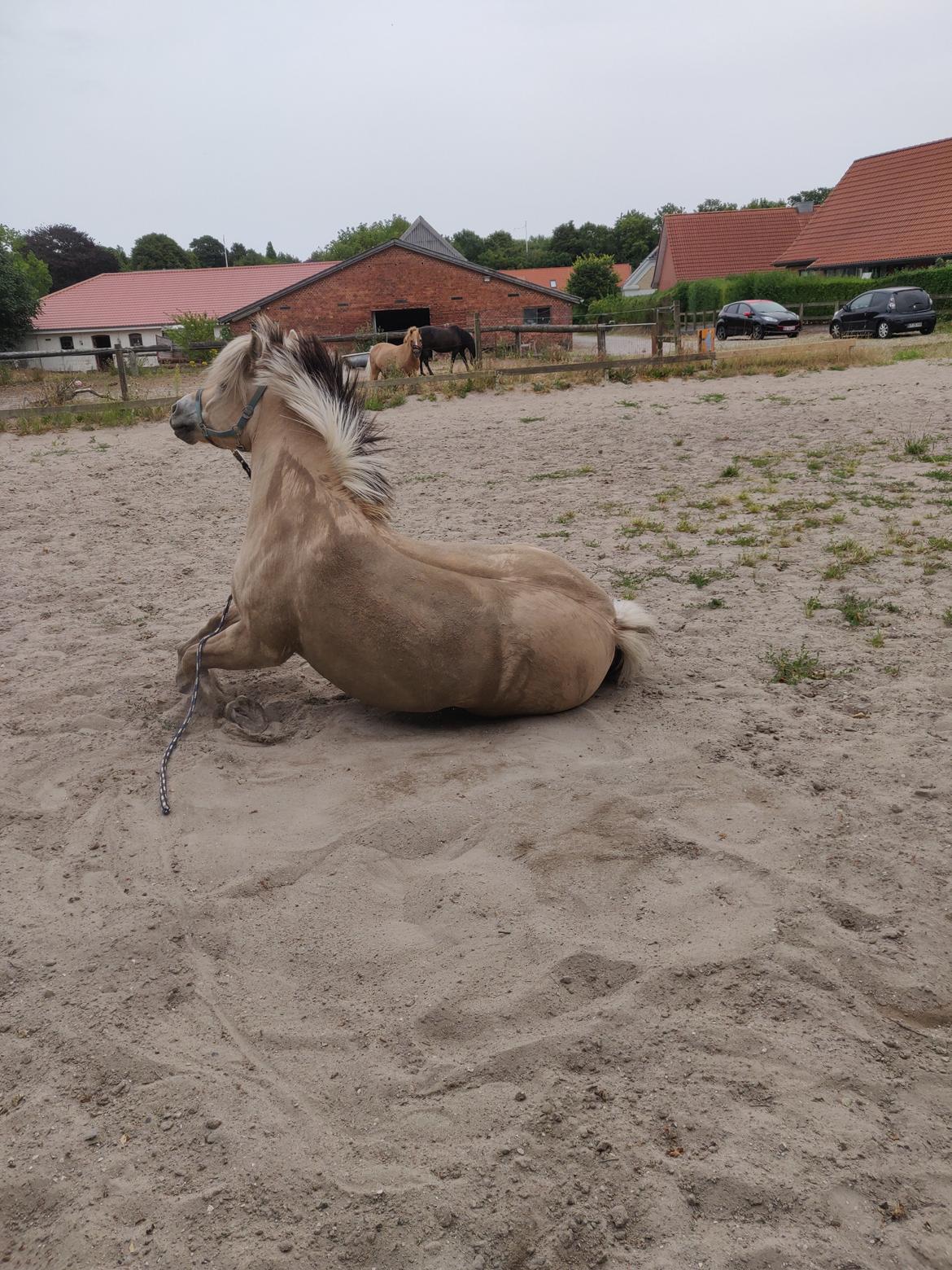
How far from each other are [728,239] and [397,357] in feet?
125

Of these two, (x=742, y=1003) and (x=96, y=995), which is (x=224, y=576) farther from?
(x=742, y=1003)

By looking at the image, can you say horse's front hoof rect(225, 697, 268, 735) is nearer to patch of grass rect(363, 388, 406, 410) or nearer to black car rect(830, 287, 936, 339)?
patch of grass rect(363, 388, 406, 410)

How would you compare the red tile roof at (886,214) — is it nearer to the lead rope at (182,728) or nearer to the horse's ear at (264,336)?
the horse's ear at (264,336)

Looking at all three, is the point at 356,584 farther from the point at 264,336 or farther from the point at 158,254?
the point at 158,254

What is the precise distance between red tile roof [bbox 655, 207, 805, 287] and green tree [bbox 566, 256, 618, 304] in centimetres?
494

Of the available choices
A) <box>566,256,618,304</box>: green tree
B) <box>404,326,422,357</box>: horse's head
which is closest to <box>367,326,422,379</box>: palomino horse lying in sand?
<box>404,326,422,357</box>: horse's head

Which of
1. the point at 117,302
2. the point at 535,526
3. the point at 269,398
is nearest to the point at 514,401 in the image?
the point at 535,526

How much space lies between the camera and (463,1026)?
2.52 metres

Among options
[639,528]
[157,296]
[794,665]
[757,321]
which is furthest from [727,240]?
[794,665]

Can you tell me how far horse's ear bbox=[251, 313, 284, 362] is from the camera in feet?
13.7

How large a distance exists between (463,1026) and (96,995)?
107 cm

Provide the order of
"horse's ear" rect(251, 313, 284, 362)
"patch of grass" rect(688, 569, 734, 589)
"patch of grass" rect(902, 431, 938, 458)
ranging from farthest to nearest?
"patch of grass" rect(902, 431, 938, 458) < "patch of grass" rect(688, 569, 734, 589) < "horse's ear" rect(251, 313, 284, 362)

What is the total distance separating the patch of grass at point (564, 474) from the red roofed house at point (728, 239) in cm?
4465

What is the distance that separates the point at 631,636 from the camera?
4.48m
